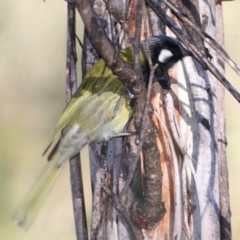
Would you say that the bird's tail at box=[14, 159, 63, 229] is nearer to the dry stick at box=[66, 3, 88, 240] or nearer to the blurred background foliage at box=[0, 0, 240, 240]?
the dry stick at box=[66, 3, 88, 240]

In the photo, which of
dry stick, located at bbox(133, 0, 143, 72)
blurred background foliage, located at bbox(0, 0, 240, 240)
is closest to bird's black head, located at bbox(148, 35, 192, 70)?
dry stick, located at bbox(133, 0, 143, 72)

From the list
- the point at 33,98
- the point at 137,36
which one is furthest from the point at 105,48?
the point at 33,98

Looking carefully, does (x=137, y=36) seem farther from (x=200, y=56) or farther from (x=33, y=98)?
(x=33, y=98)

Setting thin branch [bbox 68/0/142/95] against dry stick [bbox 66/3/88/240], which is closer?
thin branch [bbox 68/0/142/95]

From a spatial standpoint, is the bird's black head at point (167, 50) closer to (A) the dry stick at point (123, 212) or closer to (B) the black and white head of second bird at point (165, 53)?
(B) the black and white head of second bird at point (165, 53)

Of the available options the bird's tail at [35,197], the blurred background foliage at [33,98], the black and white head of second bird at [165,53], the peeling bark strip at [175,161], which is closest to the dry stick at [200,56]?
the peeling bark strip at [175,161]

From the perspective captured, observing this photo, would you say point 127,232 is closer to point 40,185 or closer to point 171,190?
point 171,190
